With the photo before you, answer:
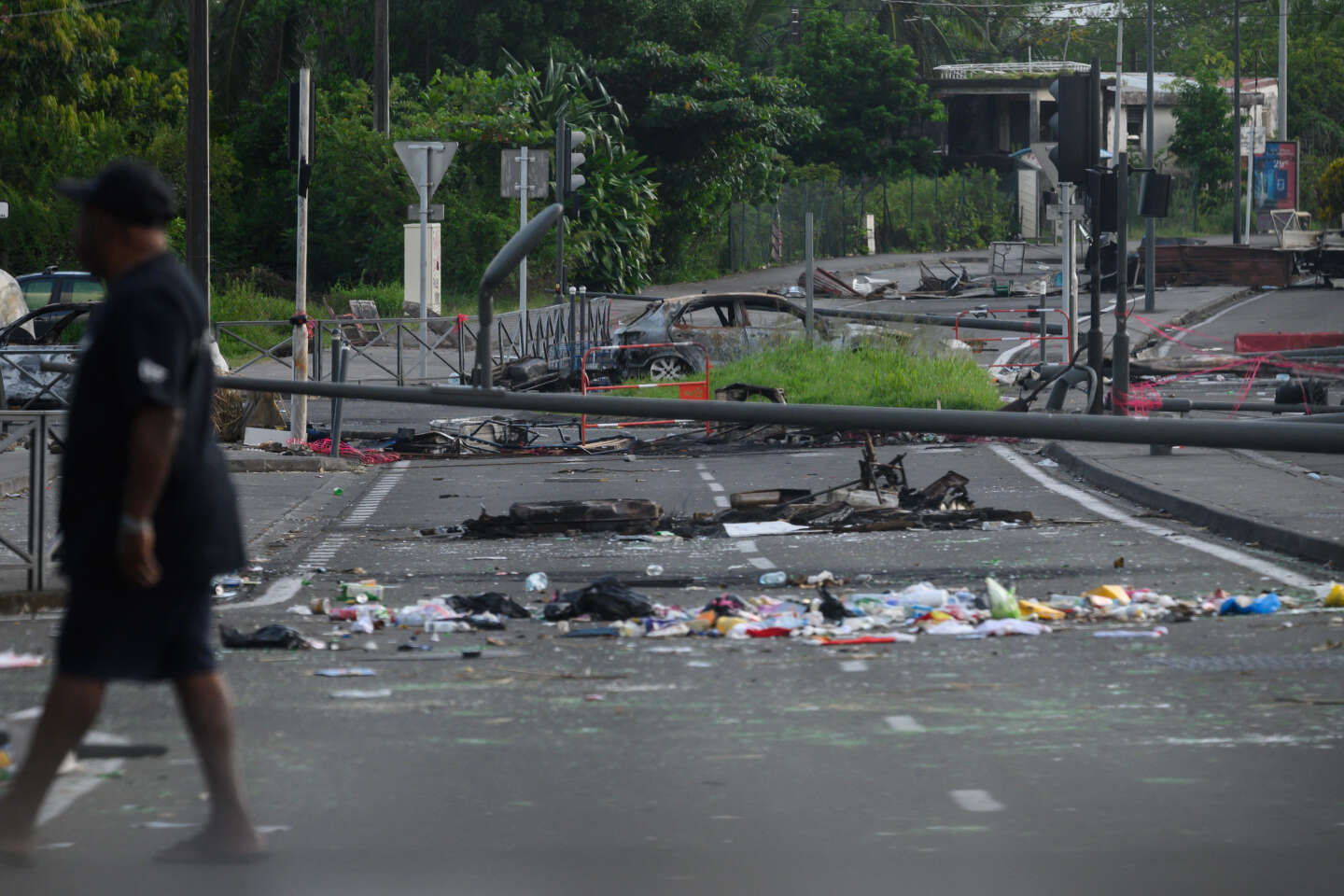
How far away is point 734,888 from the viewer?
4250mm

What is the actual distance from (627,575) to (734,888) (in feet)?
18.4

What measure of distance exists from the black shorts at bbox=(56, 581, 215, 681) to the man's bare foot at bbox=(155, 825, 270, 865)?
0.43 metres

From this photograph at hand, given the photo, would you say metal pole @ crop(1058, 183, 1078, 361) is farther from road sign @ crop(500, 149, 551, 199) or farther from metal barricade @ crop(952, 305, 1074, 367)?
road sign @ crop(500, 149, 551, 199)

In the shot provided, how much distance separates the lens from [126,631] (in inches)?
170

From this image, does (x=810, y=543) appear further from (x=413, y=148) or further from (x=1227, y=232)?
(x=1227, y=232)

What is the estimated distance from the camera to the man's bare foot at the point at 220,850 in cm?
440

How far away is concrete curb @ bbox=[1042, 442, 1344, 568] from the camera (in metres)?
10.0

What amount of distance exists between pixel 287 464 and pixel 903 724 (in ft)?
38.4

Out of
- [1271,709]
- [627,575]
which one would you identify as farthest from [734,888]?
[627,575]

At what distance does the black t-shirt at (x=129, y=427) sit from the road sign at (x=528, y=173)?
22.4m

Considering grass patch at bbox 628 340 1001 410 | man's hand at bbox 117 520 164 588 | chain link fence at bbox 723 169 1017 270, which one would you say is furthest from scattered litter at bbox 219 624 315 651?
chain link fence at bbox 723 169 1017 270

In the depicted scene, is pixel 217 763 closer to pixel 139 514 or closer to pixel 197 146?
pixel 139 514

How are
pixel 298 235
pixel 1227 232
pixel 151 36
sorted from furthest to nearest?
1. pixel 1227 232
2. pixel 151 36
3. pixel 298 235

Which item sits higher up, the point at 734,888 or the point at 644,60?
the point at 644,60
